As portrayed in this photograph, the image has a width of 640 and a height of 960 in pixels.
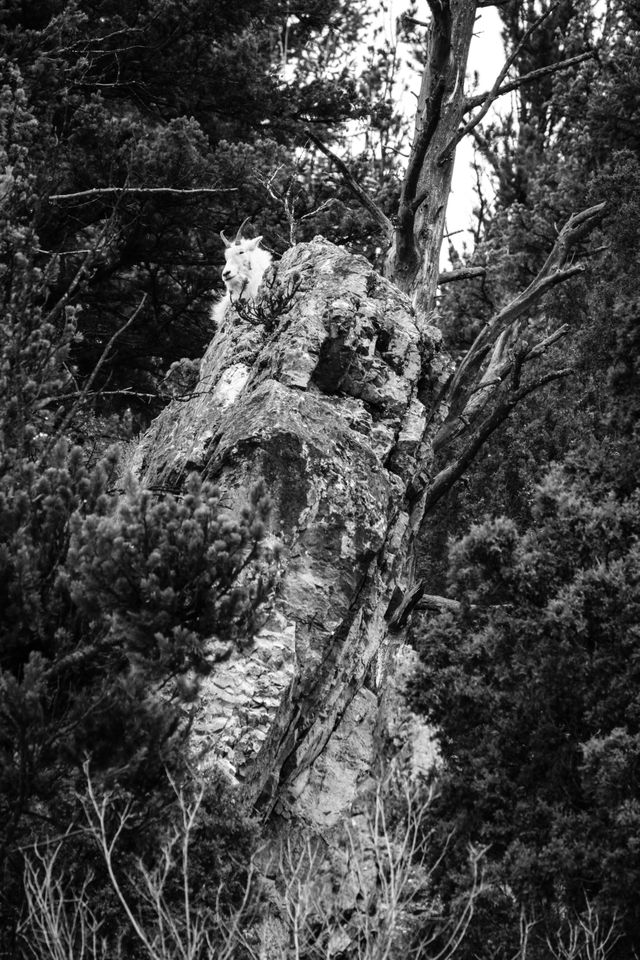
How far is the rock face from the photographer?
8078mm

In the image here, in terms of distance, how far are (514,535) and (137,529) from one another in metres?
4.98

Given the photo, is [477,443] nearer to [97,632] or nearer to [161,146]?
[161,146]

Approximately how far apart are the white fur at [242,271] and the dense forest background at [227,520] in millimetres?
514

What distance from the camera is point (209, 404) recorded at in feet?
33.0

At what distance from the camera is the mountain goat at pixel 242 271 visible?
11.5m

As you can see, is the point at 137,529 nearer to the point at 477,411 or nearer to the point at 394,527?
the point at 394,527

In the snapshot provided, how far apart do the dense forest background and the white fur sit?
51 cm

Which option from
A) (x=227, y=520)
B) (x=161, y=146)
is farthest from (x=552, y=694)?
(x=161, y=146)

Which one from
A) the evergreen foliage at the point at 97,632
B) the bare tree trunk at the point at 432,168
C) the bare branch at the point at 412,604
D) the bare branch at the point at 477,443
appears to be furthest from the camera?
the bare branch at the point at 477,443

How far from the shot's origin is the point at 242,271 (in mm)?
11758

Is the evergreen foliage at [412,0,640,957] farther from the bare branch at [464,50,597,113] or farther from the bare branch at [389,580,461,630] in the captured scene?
the bare branch at [464,50,597,113]

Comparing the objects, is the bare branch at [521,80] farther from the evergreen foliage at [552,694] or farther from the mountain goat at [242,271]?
the mountain goat at [242,271]

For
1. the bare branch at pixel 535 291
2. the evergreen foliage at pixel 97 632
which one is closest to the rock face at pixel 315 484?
Result: the evergreen foliage at pixel 97 632

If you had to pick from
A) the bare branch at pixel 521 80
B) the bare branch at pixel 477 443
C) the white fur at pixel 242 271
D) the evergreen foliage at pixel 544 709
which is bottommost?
the evergreen foliage at pixel 544 709
